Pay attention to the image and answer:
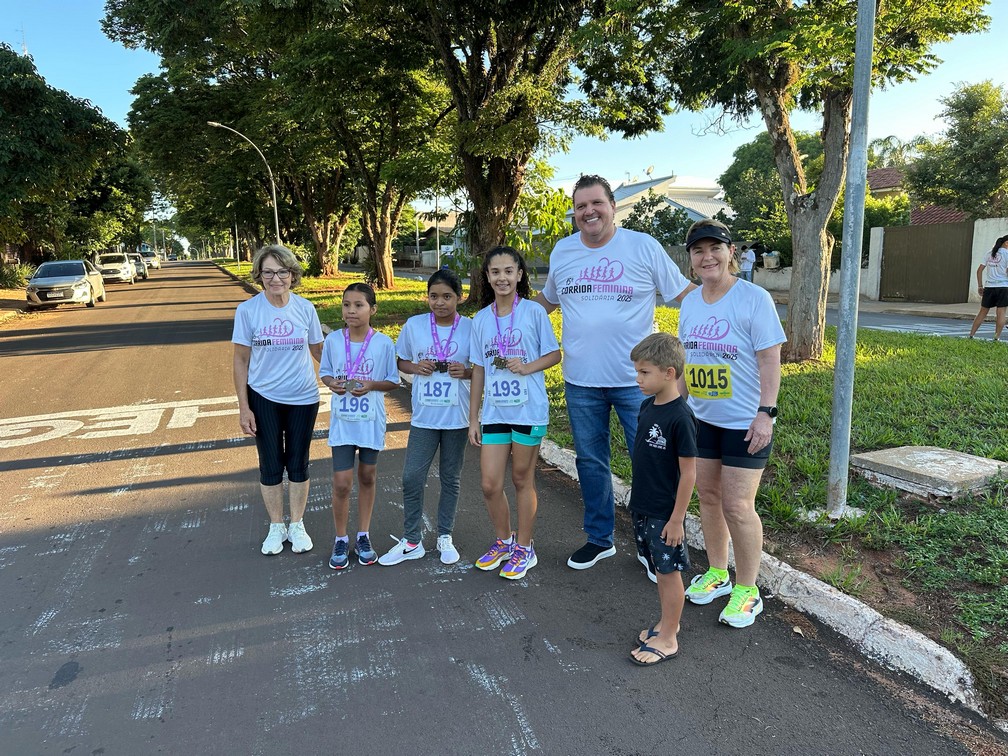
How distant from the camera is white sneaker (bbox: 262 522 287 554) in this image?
4008 mm

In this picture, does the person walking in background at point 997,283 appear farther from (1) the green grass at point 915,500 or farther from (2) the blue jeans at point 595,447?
(2) the blue jeans at point 595,447

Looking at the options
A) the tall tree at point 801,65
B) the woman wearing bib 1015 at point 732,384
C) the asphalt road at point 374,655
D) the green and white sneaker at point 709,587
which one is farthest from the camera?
the tall tree at point 801,65

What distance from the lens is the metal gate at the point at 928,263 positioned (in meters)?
18.0

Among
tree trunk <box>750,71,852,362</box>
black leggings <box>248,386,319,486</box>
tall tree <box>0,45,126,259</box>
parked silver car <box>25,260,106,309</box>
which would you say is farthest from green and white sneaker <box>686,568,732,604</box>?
parked silver car <box>25,260,106,309</box>

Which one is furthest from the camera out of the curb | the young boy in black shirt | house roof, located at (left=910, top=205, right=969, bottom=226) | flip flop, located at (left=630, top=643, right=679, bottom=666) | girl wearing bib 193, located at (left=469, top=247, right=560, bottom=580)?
house roof, located at (left=910, top=205, right=969, bottom=226)

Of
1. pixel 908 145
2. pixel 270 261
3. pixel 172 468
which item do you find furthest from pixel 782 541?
pixel 908 145

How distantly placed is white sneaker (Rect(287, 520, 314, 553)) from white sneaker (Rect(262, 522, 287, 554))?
0.05 m

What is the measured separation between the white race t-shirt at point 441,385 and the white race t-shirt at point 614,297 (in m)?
0.62

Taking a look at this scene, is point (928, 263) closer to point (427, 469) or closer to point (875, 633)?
point (875, 633)

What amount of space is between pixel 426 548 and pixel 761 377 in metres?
2.23

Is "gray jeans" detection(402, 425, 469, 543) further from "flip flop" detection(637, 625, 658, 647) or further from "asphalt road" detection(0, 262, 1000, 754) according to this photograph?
"flip flop" detection(637, 625, 658, 647)

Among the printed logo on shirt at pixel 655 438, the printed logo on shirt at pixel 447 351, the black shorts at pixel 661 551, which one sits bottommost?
the black shorts at pixel 661 551

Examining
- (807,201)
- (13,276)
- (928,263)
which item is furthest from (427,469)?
(13,276)

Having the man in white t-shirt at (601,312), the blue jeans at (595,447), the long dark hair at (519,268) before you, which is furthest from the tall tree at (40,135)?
the blue jeans at (595,447)
